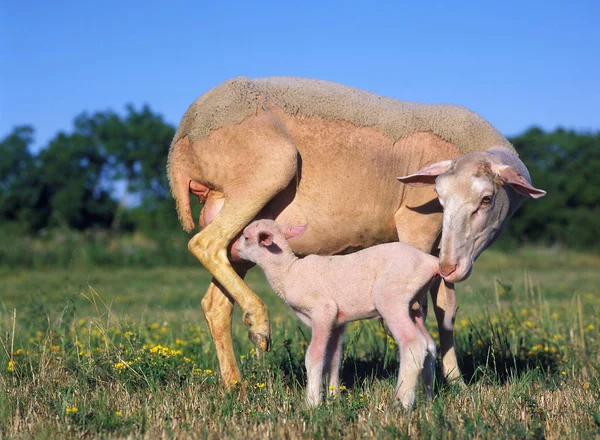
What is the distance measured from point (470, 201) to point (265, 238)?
145 centimetres

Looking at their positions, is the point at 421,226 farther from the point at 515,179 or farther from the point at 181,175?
the point at 181,175

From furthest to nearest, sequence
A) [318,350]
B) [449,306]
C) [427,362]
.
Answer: [449,306], [427,362], [318,350]

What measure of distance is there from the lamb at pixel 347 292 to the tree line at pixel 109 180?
4102cm

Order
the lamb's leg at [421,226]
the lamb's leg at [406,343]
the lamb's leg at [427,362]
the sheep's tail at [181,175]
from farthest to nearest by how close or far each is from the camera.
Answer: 1. the sheep's tail at [181,175]
2. the lamb's leg at [421,226]
3. the lamb's leg at [427,362]
4. the lamb's leg at [406,343]

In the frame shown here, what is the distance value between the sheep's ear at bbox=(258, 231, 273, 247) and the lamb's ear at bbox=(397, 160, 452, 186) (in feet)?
3.66

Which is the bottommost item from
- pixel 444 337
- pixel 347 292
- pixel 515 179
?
pixel 444 337

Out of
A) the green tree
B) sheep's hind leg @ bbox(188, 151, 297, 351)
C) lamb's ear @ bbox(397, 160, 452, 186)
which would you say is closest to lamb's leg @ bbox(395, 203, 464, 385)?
lamb's ear @ bbox(397, 160, 452, 186)

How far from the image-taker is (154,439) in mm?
3943

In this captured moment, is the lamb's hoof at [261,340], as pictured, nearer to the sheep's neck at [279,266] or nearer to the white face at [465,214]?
the sheep's neck at [279,266]

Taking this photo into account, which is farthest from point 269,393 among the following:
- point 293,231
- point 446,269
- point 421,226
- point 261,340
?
point 421,226

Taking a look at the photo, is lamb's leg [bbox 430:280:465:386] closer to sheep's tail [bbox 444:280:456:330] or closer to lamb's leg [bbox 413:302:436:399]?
sheep's tail [bbox 444:280:456:330]

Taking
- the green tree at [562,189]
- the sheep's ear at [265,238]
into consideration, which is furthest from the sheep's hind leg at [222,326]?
the green tree at [562,189]

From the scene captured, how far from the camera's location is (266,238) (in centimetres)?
485

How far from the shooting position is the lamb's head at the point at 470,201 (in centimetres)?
471
